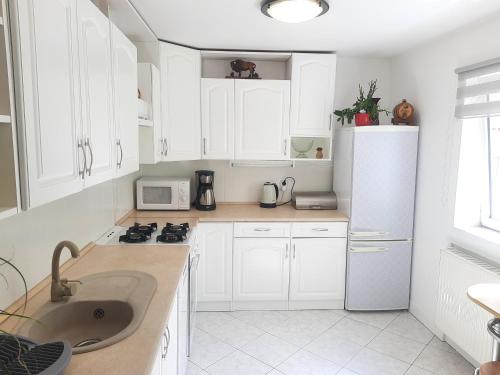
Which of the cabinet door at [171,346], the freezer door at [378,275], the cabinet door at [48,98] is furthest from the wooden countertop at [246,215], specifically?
the cabinet door at [48,98]

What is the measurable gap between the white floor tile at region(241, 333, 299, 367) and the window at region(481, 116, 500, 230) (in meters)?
1.71

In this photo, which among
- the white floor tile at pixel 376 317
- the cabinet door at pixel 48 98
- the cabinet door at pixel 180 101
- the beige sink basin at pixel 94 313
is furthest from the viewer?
the white floor tile at pixel 376 317

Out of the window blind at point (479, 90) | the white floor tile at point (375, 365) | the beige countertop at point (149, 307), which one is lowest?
the white floor tile at point (375, 365)

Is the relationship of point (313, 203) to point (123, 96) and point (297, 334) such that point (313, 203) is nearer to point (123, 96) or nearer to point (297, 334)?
point (297, 334)

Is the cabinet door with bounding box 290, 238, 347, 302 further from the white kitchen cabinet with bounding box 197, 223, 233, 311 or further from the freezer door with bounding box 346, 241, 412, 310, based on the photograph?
the white kitchen cabinet with bounding box 197, 223, 233, 311

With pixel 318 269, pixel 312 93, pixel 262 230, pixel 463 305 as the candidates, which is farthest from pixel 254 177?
pixel 463 305

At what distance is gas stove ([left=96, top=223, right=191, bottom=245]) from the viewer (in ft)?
7.50

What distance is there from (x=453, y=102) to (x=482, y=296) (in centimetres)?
150

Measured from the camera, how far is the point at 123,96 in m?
1.87

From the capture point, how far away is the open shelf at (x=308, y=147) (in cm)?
334

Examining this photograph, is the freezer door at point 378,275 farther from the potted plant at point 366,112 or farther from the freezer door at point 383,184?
the potted plant at point 366,112

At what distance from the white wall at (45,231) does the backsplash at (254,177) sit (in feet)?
4.13

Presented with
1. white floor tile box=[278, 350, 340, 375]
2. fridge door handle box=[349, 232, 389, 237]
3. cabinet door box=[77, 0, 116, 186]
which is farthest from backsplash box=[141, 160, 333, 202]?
cabinet door box=[77, 0, 116, 186]

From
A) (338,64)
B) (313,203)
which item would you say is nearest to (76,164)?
(313,203)
